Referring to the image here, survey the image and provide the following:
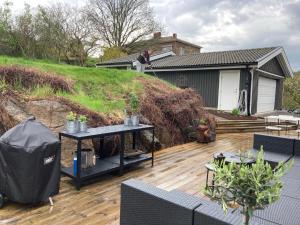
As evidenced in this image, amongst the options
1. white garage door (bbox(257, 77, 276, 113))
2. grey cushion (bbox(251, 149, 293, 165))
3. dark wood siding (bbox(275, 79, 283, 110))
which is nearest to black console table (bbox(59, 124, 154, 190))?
grey cushion (bbox(251, 149, 293, 165))

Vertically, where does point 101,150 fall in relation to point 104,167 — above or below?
above

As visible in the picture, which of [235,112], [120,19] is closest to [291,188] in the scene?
[235,112]

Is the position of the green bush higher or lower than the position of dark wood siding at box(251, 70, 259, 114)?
lower

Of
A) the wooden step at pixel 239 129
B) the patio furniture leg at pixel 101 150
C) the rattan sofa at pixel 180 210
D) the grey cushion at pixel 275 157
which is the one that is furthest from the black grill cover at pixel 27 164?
the wooden step at pixel 239 129

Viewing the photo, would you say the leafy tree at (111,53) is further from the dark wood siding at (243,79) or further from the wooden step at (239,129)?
the wooden step at (239,129)

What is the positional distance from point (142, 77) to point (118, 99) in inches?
98.4

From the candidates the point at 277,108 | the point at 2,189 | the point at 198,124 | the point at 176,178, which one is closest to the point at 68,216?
the point at 2,189

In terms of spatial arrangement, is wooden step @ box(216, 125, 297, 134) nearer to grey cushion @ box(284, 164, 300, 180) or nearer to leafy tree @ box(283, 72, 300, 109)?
grey cushion @ box(284, 164, 300, 180)

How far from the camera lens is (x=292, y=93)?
18453mm

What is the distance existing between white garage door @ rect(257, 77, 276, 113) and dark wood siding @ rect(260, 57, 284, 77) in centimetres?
50

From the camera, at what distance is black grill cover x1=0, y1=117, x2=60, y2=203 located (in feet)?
10.3

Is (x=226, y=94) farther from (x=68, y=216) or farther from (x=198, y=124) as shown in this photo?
(x=68, y=216)

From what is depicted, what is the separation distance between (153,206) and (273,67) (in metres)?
14.6

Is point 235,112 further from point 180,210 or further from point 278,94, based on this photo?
point 180,210
